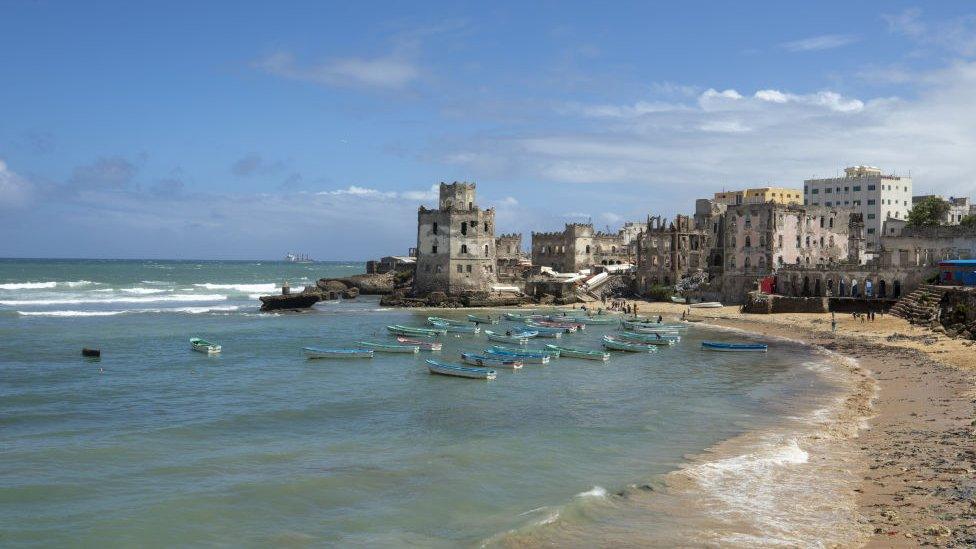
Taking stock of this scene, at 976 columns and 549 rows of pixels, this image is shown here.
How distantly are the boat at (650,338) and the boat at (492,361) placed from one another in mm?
15616

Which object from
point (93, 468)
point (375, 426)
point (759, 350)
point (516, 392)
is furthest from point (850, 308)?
point (93, 468)

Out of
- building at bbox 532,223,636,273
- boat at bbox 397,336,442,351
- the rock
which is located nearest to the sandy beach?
boat at bbox 397,336,442,351

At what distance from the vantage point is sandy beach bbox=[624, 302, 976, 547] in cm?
1861

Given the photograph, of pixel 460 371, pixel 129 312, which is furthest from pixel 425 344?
pixel 129 312

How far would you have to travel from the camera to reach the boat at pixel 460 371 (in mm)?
44312

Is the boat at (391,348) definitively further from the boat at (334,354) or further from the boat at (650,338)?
the boat at (650,338)

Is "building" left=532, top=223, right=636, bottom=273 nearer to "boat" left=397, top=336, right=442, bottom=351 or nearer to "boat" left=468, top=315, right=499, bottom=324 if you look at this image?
"boat" left=468, top=315, right=499, bottom=324

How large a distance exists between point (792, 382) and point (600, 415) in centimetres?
1365

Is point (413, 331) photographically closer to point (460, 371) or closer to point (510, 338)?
point (510, 338)

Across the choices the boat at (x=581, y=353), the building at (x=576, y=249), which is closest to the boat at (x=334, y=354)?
the boat at (x=581, y=353)

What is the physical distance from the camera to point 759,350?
54.7 metres

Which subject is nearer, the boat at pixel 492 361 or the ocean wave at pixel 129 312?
the boat at pixel 492 361

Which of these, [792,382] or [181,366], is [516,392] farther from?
[181,366]

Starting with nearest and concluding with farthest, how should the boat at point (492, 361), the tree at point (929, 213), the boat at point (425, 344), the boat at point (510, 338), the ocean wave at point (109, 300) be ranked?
the boat at point (492, 361)
the boat at point (425, 344)
the boat at point (510, 338)
the ocean wave at point (109, 300)
the tree at point (929, 213)
